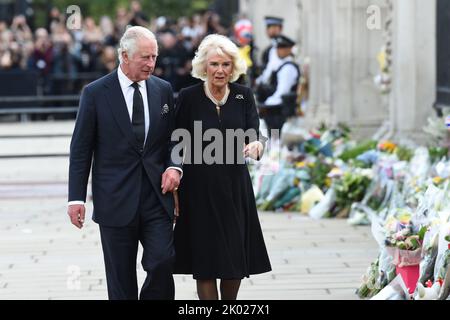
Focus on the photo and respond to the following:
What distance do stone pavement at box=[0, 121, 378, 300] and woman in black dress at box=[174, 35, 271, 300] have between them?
1643 mm

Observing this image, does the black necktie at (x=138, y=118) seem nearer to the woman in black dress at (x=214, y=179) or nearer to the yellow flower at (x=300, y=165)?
the woman in black dress at (x=214, y=179)

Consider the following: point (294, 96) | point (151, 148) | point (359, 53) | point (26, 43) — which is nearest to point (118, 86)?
point (151, 148)

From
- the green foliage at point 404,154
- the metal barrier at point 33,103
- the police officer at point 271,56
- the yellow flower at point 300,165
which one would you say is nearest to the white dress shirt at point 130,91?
the green foliage at point 404,154

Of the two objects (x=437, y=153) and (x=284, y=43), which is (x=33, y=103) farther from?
(x=437, y=153)

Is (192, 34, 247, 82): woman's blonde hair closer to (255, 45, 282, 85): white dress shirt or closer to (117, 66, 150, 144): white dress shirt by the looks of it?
(117, 66, 150, 144): white dress shirt

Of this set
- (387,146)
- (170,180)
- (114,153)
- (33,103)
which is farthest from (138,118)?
(33,103)

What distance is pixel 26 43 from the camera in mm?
29828

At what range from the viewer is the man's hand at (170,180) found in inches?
271

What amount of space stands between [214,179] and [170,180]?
354 mm

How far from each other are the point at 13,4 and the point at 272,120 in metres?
20.6

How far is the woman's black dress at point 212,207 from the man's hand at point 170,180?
0.77 ft

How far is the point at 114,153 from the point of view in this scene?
6891mm

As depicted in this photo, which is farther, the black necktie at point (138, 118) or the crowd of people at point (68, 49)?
the crowd of people at point (68, 49)
